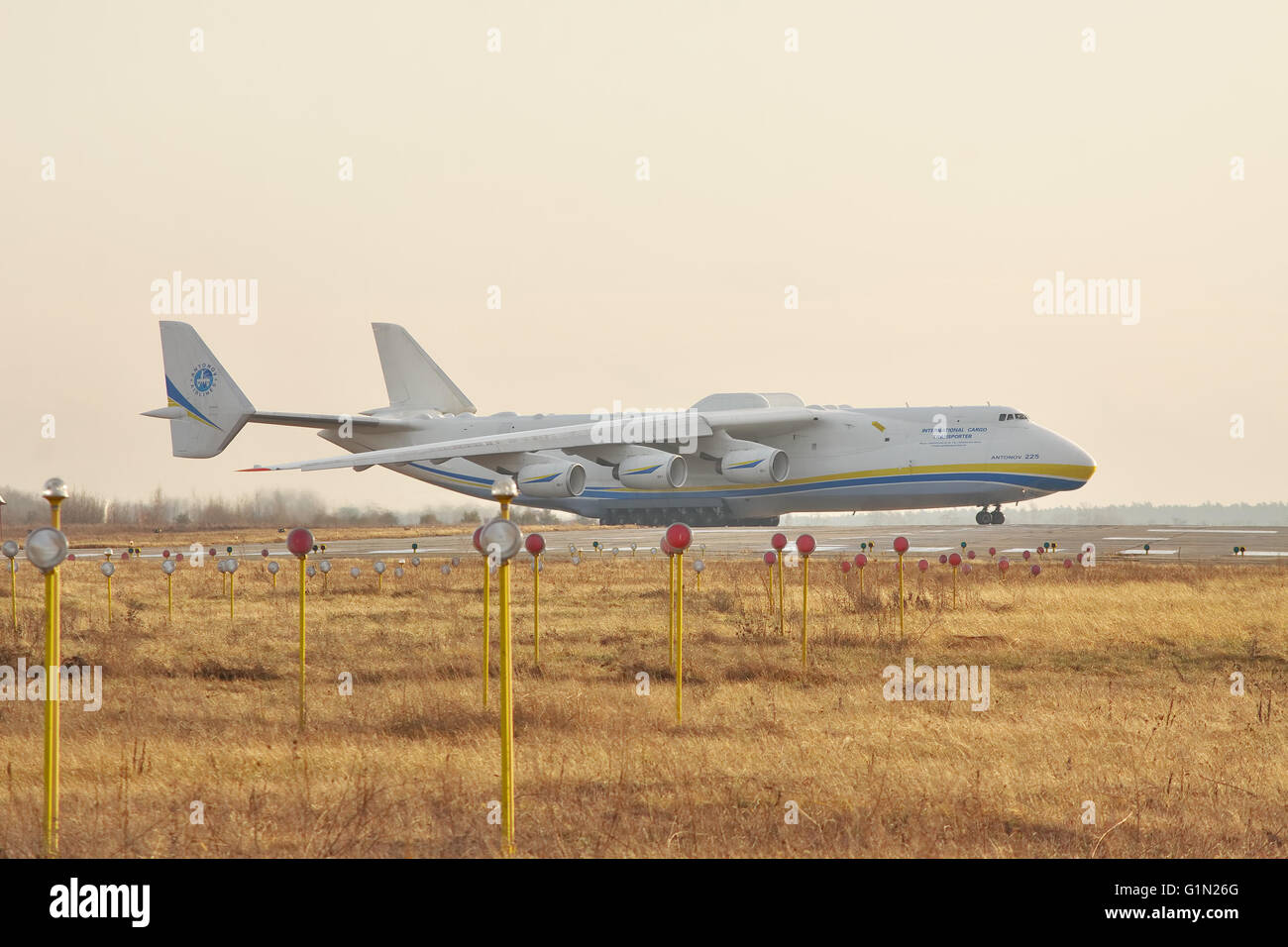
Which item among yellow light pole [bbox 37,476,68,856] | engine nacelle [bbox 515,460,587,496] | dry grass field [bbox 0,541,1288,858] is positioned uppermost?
engine nacelle [bbox 515,460,587,496]

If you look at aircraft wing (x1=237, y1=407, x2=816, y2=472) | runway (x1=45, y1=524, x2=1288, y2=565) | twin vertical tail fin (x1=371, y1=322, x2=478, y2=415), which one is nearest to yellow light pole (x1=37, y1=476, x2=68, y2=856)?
runway (x1=45, y1=524, x2=1288, y2=565)

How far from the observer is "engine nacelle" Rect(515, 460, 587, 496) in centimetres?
3822

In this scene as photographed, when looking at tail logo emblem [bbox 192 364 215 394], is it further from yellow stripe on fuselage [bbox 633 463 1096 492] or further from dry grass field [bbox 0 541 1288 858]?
dry grass field [bbox 0 541 1288 858]

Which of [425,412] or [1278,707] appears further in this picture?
[425,412]

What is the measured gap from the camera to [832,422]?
38.6 meters

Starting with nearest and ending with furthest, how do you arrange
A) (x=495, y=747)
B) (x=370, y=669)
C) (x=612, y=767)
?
1. (x=612, y=767)
2. (x=495, y=747)
3. (x=370, y=669)

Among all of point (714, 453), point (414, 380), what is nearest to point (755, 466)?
point (714, 453)

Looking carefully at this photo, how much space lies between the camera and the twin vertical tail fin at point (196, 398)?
134 feet

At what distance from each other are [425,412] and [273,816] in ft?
130

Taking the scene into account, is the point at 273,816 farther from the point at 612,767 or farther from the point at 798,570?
the point at 798,570

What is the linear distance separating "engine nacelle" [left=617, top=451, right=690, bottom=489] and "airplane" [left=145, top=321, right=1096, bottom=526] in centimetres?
4

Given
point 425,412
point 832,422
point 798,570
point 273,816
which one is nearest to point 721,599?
point 798,570

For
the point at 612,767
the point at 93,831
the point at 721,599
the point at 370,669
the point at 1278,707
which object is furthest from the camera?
the point at 721,599

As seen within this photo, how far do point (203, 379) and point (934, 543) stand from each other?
22.8m
